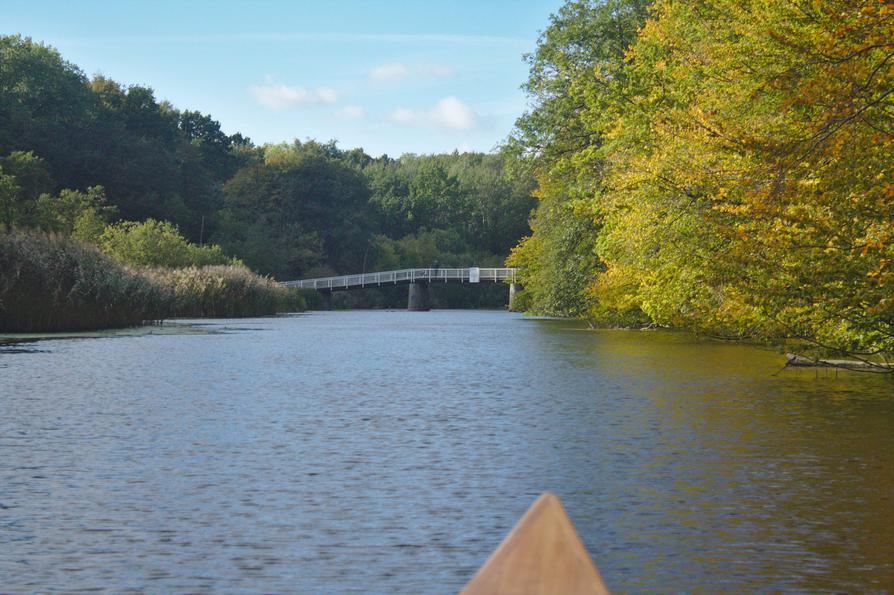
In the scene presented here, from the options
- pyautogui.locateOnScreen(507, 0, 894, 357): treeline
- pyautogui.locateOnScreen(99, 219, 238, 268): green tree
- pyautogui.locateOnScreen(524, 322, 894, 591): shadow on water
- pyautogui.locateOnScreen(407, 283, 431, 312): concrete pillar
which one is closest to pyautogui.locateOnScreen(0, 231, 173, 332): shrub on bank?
pyautogui.locateOnScreen(507, 0, 894, 357): treeline

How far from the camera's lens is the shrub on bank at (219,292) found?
57719 mm

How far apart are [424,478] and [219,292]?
172 ft

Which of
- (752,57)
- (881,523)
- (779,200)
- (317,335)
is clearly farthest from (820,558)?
(317,335)

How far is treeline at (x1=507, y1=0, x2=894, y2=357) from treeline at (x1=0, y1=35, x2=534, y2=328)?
2754 centimetres

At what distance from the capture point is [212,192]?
119 metres

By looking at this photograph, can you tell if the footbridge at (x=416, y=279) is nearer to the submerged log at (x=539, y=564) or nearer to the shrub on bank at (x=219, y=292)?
the shrub on bank at (x=219, y=292)

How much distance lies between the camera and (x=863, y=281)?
17359 mm

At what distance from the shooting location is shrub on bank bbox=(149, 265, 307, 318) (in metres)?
57.7

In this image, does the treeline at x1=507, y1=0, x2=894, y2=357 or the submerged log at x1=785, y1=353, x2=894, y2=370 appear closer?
the treeline at x1=507, y1=0, x2=894, y2=357

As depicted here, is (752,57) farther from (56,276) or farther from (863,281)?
(56,276)

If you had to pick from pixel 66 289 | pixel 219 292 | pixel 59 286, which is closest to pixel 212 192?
pixel 219 292

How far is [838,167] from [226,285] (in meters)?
48.7

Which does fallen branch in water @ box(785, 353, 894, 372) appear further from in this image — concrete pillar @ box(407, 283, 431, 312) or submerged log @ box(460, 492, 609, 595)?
concrete pillar @ box(407, 283, 431, 312)

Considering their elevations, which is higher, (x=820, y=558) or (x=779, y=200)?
(x=779, y=200)
